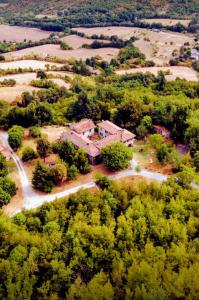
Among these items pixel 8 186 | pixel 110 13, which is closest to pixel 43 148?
pixel 8 186

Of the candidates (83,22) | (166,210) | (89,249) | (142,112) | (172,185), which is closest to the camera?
(89,249)

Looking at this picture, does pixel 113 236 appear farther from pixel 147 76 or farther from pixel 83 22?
pixel 83 22

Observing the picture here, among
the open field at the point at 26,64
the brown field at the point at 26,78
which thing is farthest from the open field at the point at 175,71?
the open field at the point at 26,64

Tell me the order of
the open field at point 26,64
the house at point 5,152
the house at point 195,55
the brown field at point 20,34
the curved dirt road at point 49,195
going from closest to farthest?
the curved dirt road at point 49,195 → the house at point 5,152 → the open field at point 26,64 → the house at point 195,55 → the brown field at point 20,34

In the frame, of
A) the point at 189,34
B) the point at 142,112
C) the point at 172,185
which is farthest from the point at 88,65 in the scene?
the point at 172,185

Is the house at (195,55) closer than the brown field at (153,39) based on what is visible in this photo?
Yes

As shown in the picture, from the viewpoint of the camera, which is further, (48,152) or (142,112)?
(142,112)

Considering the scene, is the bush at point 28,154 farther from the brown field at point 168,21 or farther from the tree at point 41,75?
the brown field at point 168,21

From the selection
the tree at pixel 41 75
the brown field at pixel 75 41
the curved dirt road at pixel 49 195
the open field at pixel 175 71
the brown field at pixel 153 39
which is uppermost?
the curved dirt road at pixel 49 195
